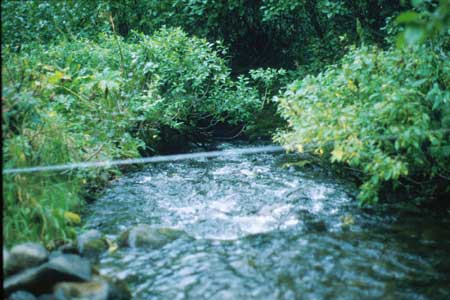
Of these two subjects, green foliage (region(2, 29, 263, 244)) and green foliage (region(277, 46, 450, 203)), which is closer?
green foliage (region(2, 29, 263, 244))

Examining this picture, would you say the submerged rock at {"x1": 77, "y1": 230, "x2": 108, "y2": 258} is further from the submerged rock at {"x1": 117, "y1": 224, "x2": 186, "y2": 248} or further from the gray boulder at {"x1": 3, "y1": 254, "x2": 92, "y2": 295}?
the gray boulder at {"x1": 3, "y1": 254, "x2": 92, "y2": 295}

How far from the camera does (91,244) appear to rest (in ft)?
14.1

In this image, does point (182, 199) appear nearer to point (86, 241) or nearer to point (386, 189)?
point (86, 241)

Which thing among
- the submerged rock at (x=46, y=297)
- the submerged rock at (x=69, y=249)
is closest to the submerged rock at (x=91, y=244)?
the submerged rock at (x=69, y=249)

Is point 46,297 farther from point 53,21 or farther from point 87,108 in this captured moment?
point 53,21

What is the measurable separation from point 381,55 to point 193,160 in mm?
3883

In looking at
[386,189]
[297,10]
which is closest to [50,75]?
[386,189]

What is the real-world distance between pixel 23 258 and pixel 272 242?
2.24 metres

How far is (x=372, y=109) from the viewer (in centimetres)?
465

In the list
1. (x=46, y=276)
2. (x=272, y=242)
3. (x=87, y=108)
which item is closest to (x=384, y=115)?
(x=272, y=242)

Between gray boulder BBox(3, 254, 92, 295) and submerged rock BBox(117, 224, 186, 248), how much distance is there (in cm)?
95

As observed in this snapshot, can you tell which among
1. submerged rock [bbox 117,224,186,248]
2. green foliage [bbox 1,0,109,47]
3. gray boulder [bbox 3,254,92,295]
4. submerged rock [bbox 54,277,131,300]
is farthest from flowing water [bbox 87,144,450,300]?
green foliage [bbox 1,0,109,47]

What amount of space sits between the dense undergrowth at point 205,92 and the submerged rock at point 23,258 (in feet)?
1.17

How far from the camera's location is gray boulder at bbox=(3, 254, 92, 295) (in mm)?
3289
